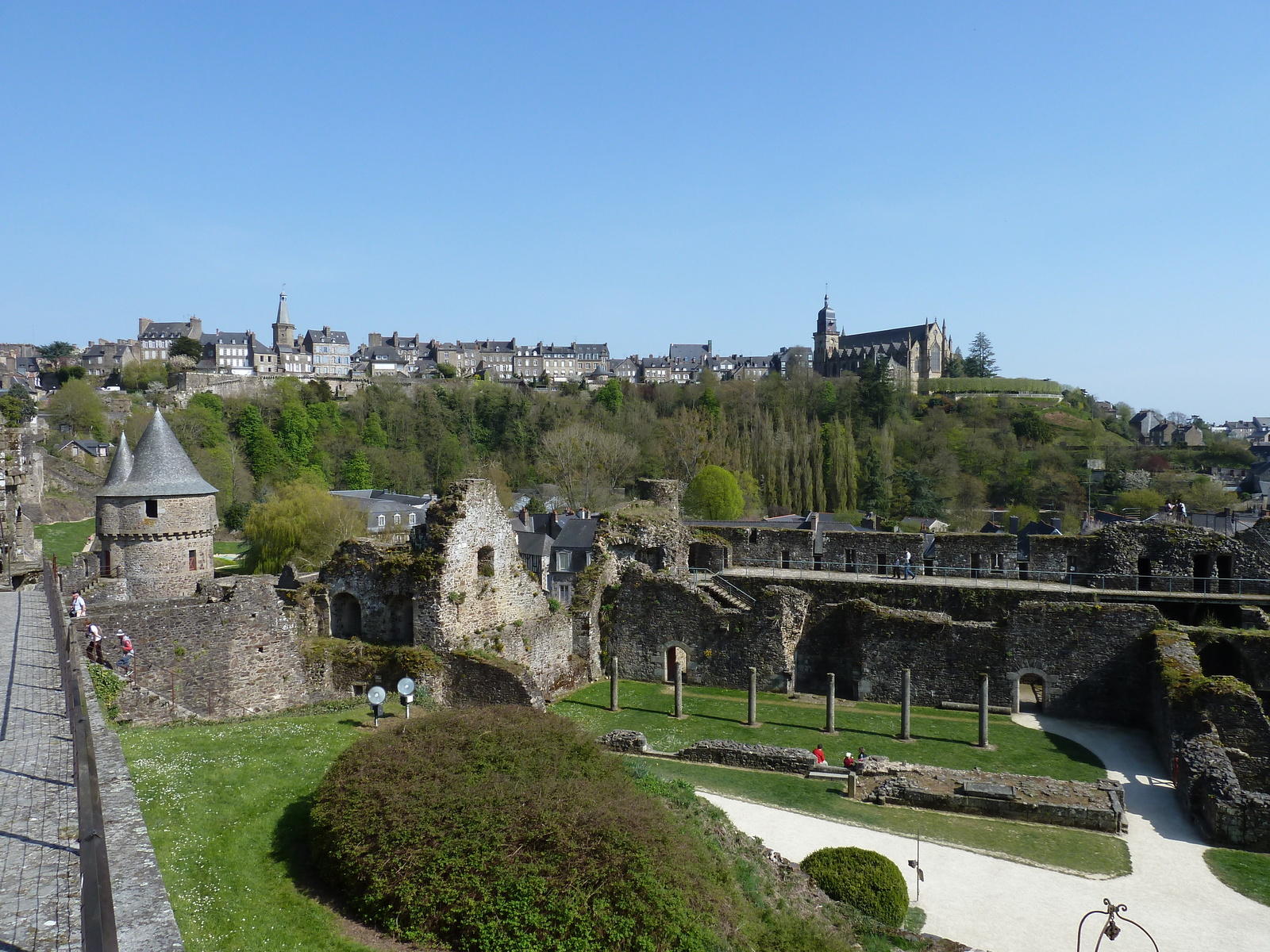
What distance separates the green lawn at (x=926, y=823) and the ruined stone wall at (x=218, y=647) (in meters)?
8.69

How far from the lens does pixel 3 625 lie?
17.4 meters

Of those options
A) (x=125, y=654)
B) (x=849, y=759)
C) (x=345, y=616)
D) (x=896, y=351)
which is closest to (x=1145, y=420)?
(x=896, y=351)

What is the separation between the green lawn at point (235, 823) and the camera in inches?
340

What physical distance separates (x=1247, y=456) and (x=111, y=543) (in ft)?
308

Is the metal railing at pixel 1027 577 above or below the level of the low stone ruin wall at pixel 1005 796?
above

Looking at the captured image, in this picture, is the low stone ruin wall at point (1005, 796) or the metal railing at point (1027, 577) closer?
the low stone ruin wall at point (1005, 796)

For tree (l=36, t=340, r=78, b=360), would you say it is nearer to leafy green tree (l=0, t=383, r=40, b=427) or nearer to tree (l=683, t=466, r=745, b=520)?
leafy green tree (l=0, t=383, r=40, b=427)

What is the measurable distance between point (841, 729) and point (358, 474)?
60451mm

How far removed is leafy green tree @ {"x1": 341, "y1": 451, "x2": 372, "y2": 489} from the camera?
73250mm

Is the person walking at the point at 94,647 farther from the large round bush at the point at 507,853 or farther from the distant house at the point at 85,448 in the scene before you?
the distant house at the point at 85,448

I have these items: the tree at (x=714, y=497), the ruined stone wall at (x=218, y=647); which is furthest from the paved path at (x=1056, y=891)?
the tree at (x=714, y=497)

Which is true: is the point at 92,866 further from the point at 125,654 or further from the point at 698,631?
the point at 698,631

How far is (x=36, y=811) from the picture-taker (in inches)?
328

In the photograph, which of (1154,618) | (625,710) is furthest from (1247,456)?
(625,710)
